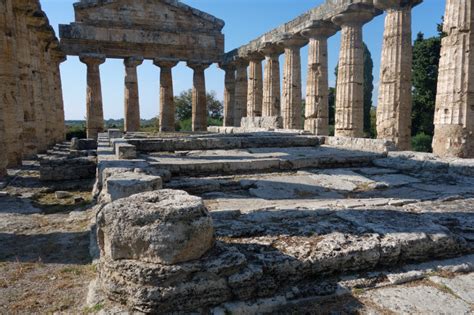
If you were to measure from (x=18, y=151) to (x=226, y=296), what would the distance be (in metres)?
12.0

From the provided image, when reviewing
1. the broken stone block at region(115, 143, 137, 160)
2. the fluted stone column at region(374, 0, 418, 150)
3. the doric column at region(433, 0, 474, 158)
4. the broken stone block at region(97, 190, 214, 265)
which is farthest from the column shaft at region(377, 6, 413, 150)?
the broken stone block at region(97, 190, 214, 265)

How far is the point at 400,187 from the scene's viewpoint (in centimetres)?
536

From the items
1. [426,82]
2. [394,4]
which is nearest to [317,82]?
[394,4]

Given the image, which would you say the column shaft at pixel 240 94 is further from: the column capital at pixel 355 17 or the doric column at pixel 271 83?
the column capital at pixel 355 17

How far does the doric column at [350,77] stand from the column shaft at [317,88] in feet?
6.40

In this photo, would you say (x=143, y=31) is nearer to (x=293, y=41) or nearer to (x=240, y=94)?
(x=240, y=94)

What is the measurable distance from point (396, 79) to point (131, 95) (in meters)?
17.8

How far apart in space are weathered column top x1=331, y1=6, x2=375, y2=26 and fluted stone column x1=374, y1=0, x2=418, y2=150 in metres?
0.78

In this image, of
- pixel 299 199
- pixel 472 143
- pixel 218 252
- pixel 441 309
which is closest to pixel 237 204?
pixel 299 199

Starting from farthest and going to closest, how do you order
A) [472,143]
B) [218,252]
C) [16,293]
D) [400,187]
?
[472,143] < [400,187] < [16,293] < [218,252]

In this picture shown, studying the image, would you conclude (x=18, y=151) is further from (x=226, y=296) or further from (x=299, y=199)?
(x=226, y=296)

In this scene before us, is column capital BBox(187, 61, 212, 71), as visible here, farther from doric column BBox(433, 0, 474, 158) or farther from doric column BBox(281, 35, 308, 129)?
doric column BBox(433, 0, 474, 158)

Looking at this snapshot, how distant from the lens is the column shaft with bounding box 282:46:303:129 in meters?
18.5

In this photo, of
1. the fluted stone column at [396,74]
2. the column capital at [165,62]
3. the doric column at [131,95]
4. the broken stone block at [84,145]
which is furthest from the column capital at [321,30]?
the doric column at [131,95]
